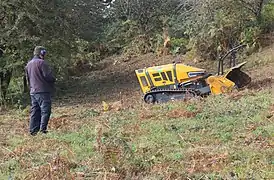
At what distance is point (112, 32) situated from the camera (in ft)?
107

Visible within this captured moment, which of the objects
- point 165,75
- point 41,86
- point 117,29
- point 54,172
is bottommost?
point 54,172

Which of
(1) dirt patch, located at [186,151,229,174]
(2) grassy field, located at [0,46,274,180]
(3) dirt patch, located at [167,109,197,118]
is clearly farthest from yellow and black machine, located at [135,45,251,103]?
(1) dirt patch, located at [186,151,229,174]

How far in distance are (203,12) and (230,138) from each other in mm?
15249

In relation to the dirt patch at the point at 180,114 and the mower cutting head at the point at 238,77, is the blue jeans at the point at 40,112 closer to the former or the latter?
the dirt patch at the point at 180,114

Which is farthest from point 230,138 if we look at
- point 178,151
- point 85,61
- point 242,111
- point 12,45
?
point 85,61

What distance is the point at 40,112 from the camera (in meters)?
10.4

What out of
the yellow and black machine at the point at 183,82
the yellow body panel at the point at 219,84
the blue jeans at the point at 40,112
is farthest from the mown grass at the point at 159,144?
the yellow and black machine at the point at 183,82

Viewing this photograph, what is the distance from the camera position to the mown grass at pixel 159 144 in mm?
5770

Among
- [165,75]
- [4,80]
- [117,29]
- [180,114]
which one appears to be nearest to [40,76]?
[180,114]

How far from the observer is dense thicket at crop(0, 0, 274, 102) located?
17859mm

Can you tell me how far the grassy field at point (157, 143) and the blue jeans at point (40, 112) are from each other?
0.23 meters

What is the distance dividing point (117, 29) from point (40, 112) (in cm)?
2251

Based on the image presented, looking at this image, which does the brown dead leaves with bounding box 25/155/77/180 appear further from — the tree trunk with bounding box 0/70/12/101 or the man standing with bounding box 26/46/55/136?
the tree trunk with bounding box 0/70/12/101

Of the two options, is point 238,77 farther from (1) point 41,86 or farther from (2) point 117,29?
(2) point 117,29
